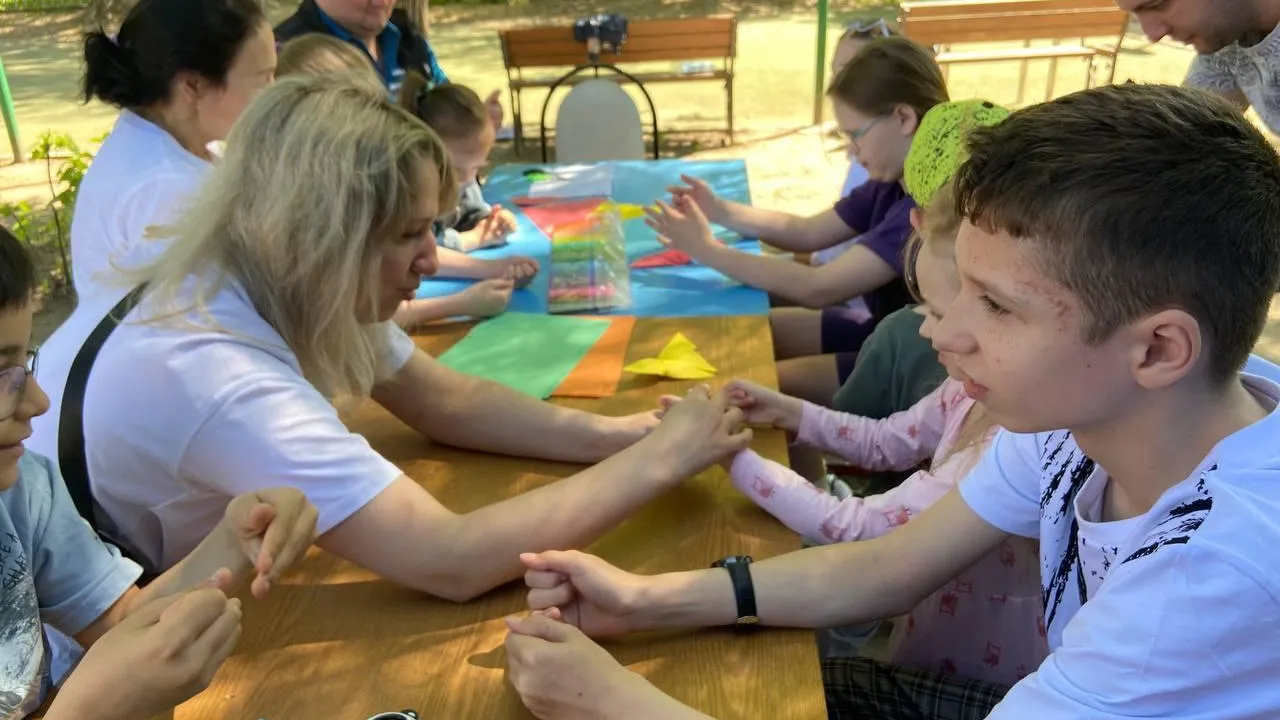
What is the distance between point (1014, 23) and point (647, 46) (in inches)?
117

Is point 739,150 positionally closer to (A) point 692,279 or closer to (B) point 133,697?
(A) point 692,279

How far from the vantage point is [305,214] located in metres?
1.53

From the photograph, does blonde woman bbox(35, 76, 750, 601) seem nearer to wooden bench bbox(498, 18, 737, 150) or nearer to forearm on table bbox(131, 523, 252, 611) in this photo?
forearm on table bbox(131, 523, 252, 611)

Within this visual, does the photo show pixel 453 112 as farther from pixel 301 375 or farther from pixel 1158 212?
pixel 1158 212

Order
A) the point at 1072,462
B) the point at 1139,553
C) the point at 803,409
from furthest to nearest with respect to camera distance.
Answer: the point at 803,409
the point at 1072,462
the point at 1139,553

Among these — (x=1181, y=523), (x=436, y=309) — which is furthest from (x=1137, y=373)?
(x=436, y=309)

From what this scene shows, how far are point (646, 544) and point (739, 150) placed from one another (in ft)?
20.5

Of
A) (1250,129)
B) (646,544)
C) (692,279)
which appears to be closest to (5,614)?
(646,544)

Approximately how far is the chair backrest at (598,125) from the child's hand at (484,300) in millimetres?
2143

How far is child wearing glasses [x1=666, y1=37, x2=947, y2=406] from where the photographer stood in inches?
108

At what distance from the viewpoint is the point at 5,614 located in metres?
1.21

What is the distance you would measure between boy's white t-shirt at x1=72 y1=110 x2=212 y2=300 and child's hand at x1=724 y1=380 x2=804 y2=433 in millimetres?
1316

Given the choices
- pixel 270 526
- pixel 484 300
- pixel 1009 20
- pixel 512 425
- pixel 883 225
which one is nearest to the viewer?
pixel 270 526

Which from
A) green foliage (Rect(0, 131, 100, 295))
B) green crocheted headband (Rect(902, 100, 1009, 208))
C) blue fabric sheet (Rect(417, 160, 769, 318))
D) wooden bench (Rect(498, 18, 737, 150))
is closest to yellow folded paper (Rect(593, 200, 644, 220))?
blue fabric sheet (Rect(417, 160, 769, 318))
